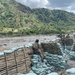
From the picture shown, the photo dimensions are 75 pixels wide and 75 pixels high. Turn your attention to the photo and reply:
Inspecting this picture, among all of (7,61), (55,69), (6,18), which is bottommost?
(55,69)

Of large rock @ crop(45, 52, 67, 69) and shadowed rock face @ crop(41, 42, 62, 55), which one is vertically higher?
shadowed rock face @ crop(41, 42, 62, 55)

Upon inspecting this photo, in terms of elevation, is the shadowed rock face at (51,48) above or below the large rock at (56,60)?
above

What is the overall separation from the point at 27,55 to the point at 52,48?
219 inches

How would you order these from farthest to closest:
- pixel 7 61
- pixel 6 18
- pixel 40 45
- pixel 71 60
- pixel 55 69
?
1. pixel 6 18
2. pixel 71 60
3. pixel 40 45
4. pixel 55 69
5. pixel 7 61

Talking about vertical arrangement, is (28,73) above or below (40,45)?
below

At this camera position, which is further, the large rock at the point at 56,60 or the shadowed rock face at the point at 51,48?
the shadowed rock face at the point at 51,48

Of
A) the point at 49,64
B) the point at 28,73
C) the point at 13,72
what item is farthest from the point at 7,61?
the point at 49,64

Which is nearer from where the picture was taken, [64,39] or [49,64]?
[49,64]

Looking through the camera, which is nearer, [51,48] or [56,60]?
[56,60]

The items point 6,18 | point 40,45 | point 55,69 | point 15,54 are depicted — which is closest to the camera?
point 15,54

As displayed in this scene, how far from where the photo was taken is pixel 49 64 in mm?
25016

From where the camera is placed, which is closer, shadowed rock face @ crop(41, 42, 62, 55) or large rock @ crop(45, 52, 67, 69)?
large rock @ crop(45, 52, 67, 69)

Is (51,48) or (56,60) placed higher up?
(51,48)

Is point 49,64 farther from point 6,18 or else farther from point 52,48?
point 6,18
